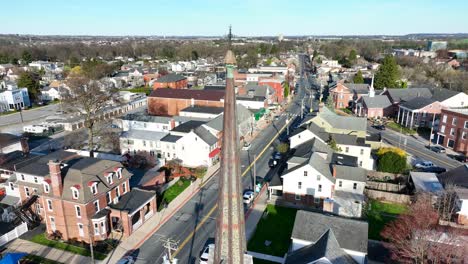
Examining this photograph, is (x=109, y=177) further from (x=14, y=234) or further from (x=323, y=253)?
(x=323, y=253)

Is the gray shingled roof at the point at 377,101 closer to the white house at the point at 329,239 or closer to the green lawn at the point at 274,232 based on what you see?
the green lawn at the point at 274,232

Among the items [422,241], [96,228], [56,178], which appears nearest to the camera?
[422,241]

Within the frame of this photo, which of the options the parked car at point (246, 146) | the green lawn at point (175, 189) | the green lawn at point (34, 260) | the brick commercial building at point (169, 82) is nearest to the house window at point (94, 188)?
the green lawn at point (34, 260)

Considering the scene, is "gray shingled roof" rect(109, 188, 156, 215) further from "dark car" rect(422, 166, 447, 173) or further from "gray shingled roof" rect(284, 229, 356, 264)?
"dark car" rect(422, 166, 447, 173)

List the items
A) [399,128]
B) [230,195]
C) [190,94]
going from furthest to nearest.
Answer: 1. [190,94]
2. [399,128]
3. [230,195]

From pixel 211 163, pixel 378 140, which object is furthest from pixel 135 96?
pixel 378 140

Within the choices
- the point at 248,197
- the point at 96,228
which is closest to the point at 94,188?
the point at 96,228

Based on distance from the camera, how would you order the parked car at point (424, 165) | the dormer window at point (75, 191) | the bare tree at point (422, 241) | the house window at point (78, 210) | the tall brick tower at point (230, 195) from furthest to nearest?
the parked car at point (424, 165)
the house window at point (78, 210)
the dormer window at point (75, 191)
the bare tree at point (422, 241)
the tall brick tower at point (230, 195)
